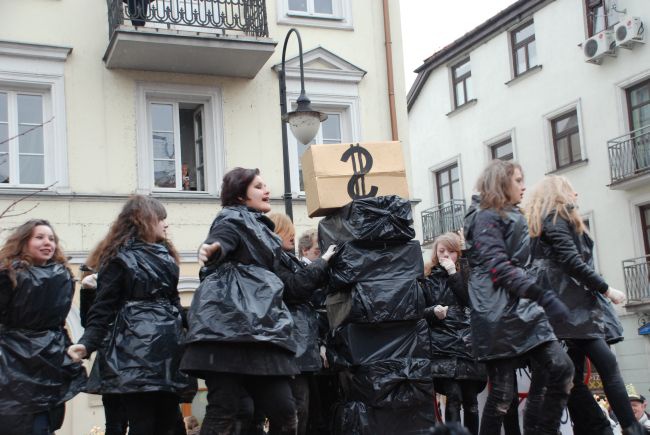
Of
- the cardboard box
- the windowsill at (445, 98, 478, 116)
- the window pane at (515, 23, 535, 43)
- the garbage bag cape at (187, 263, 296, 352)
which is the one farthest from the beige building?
the windowsill at (445, 98, 478, 116)

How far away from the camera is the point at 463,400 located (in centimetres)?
889

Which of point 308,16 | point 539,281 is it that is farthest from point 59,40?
point 539,281

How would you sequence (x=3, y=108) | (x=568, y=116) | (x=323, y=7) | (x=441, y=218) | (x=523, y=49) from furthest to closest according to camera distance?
(x=441, y=218) → (x=523, y=49) → (x=568, y=116) → (x=323, y=7) → (x=3, y=108)

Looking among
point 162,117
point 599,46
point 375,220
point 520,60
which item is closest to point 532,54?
point 520,60

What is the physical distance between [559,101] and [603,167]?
2.82m

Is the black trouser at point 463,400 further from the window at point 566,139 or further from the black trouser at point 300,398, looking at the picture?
the window at point 566,139

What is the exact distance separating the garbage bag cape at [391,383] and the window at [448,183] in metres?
28.2

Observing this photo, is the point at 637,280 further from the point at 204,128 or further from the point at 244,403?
the point at 244,403

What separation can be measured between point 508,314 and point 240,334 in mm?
1806

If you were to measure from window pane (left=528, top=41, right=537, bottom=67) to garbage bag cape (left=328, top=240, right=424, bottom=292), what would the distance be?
2540cm

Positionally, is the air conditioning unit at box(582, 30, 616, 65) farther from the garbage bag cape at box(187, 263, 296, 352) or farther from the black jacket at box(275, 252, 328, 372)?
the garbage bag cape at box(187, 263, 296, 352)

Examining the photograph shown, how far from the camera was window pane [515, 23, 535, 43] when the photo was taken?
31.7 meters

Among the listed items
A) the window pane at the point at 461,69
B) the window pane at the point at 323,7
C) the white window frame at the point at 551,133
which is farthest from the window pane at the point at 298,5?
the window pane at the point at 461,69

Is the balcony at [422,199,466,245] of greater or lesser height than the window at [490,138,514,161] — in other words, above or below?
below
